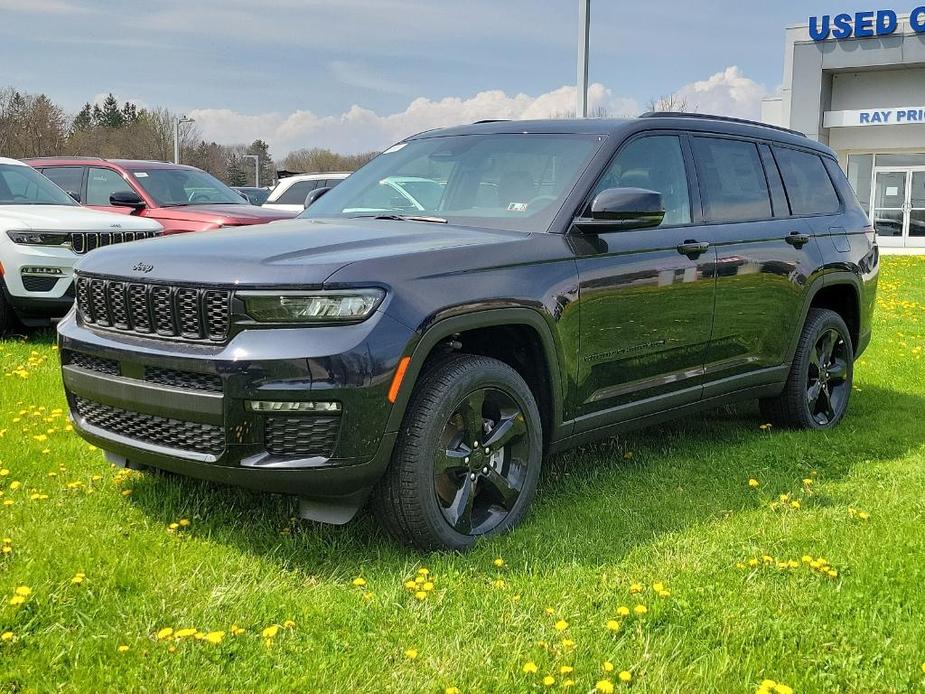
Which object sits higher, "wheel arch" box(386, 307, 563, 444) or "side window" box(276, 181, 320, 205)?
"side window" box(276, 181, 320, 205)

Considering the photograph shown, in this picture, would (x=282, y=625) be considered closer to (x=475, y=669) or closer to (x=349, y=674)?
(x=349, y=674)

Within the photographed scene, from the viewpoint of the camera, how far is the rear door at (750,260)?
200 inches

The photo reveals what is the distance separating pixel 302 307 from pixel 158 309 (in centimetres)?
62

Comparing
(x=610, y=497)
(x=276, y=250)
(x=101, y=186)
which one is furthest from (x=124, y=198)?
(x=610, y=497)

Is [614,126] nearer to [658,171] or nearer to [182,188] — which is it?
[658,171]

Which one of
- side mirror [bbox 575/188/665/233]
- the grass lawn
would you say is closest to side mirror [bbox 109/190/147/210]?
the grass lawn

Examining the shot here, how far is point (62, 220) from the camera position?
8320mm

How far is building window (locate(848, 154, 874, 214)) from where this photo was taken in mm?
30655

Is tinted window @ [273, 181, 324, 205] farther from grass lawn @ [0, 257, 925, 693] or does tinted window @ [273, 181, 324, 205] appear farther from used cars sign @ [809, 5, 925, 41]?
used cars sign @ [809, 5, 925, 41]

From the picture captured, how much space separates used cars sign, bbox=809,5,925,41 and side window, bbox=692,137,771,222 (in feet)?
86.2

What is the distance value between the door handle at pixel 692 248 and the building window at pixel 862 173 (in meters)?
28.4

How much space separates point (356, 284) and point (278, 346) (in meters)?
0.34

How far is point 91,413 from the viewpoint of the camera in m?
3.99

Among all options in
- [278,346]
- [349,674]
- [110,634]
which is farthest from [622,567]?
[110,634]
